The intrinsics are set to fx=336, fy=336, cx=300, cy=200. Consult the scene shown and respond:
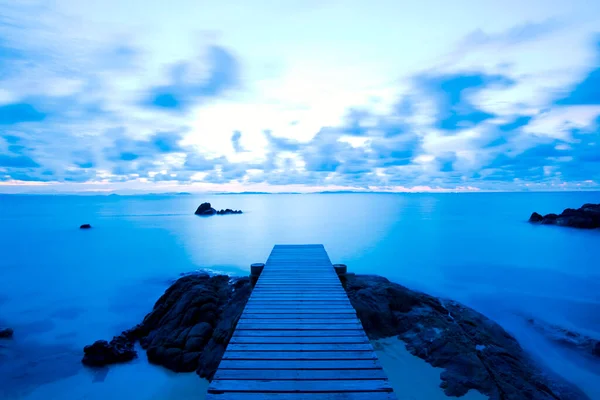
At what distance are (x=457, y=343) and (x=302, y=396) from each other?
7148mm

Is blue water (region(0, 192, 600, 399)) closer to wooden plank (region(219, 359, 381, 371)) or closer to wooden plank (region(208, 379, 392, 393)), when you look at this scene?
wooden plank (region(219, 359, 381, 371))

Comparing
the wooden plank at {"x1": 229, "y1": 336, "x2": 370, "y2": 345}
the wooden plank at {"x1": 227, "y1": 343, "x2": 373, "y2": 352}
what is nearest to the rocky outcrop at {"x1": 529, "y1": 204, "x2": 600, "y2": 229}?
the wooden plank at {"x1": 229, "y1": 336, "x2": 370, "y2": 345}

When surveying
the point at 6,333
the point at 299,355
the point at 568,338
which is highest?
the point at 299,355

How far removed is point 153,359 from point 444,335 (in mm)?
9270

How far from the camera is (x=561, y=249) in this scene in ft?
105

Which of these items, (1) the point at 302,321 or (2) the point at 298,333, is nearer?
(2) the point at 298,333

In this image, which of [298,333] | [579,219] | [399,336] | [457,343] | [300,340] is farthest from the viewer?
[579,219]

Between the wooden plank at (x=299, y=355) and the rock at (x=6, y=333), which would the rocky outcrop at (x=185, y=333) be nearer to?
the wooden plank at (x=299, y=355)

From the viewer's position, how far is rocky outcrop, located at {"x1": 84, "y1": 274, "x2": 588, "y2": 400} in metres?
8.77

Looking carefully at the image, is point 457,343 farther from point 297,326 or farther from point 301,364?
point 301,364

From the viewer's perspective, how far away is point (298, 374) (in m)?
5.23

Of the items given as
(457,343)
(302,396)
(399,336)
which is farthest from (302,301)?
(457,343)

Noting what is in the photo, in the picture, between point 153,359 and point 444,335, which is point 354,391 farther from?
point 153,359

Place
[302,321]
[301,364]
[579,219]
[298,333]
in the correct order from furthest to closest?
[579,219]
[302,321]
[298,333]
[301,364]
